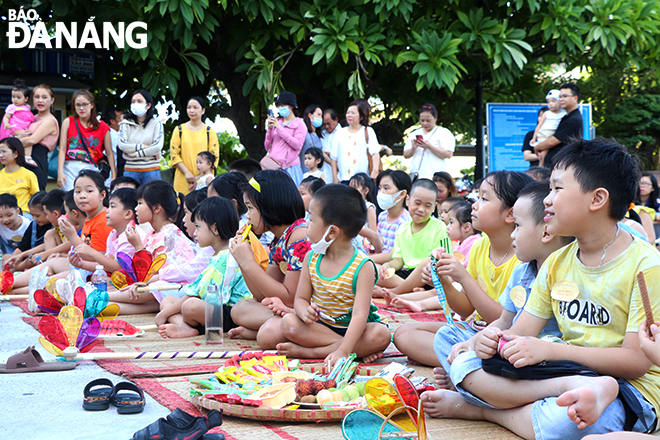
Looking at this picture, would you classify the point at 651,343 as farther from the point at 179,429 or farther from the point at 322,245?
the point at 322,245

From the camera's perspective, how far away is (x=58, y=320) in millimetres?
3064

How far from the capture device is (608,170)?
201 centimetres

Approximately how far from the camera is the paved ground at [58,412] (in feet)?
6.82

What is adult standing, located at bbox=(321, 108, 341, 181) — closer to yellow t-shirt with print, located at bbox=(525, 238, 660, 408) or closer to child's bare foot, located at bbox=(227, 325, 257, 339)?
child's bare foot, located at bbox=(227, 325, 257, 339)

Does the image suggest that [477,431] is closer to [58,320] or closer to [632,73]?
[58,320]

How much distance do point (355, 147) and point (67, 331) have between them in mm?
4525

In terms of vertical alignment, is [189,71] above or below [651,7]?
below

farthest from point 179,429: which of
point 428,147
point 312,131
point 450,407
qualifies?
point 312,131

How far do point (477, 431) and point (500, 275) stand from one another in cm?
84

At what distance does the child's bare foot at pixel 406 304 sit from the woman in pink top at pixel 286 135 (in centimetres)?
279

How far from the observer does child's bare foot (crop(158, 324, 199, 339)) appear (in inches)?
149

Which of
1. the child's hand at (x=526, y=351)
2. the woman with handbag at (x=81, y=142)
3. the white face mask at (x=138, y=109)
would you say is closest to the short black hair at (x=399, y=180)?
the white face mask at (x=138, y=109)

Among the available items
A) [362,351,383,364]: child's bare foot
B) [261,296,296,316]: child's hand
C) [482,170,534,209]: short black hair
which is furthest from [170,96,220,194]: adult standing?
[482,170,534,209]: short black hair

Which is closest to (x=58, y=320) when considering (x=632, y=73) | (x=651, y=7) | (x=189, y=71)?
(x=189, y=71)
